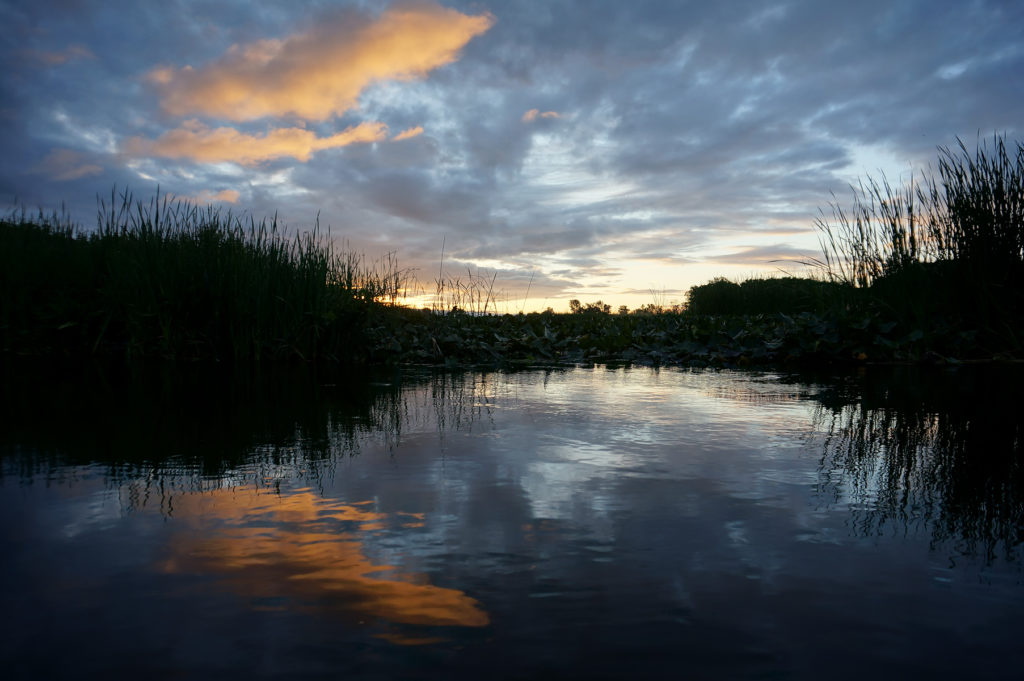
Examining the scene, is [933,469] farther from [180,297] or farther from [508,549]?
[180,297]

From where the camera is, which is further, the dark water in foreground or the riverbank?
the riverbank

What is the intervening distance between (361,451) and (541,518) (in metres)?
1.07

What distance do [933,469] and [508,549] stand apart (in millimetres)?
1806

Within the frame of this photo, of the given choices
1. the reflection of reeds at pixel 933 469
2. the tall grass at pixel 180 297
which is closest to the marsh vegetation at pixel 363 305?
the tall grass at pixel 180 297

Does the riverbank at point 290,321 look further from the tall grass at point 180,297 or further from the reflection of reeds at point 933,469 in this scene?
the reflection of reeds at point 933,469

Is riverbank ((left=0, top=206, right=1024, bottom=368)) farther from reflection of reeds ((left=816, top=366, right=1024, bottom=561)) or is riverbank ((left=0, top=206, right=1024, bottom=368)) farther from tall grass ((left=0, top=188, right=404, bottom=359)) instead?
reflection of reeds ((left=816, top=366, right=1024, bottom=561))

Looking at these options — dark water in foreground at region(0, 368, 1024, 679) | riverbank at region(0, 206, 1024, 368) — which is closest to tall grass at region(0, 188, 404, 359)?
riverbank at region(0, 206, 1024, 368)

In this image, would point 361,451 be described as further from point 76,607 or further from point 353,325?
point 353,325

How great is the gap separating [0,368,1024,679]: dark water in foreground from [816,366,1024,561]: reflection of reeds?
0.02 m

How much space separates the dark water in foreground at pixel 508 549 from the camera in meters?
1.08

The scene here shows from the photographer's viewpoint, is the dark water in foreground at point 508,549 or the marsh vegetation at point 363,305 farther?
the marsh vegetation at point 363,305

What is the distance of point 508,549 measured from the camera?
4.93ft

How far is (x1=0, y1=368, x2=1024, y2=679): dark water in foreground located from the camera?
1078mm

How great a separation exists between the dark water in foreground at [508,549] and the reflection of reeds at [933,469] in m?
0.02
